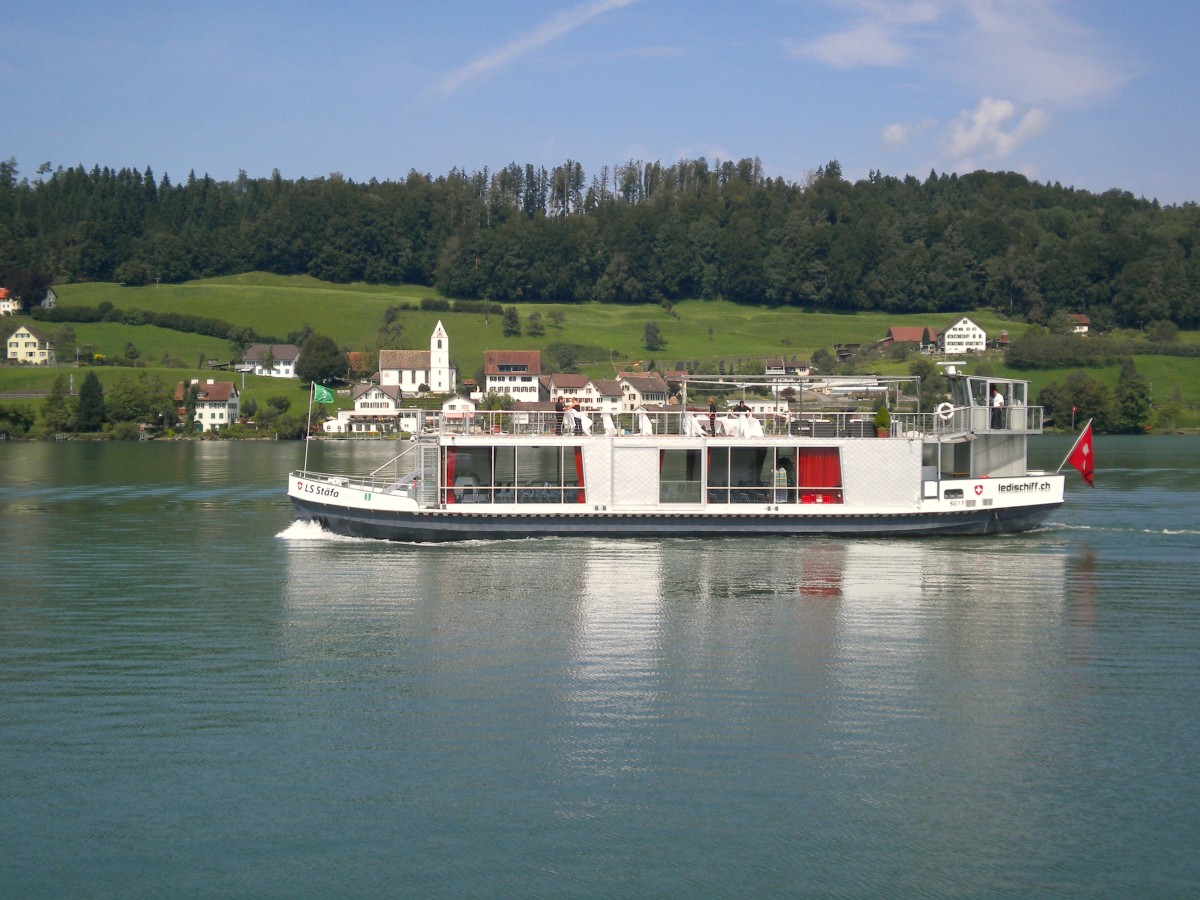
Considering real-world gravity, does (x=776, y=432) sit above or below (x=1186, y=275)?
below

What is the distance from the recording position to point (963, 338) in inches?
6368

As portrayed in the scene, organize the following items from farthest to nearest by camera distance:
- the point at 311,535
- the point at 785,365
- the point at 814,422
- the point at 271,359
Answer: the point at 271,359
the point at 785,365
the point at 814,422
the point at 311,535

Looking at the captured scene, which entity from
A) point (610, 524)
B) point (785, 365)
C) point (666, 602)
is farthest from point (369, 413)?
point (666, 602)

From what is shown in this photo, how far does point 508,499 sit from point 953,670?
19.8 metres

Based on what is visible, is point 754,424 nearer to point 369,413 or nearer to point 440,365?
point 369,413

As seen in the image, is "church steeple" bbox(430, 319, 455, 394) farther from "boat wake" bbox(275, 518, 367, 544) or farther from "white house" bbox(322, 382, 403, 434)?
"boat wake" bbox(275, 518, 367, 544)

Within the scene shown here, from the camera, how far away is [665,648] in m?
23.8

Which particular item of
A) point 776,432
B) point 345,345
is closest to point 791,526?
point 776,432

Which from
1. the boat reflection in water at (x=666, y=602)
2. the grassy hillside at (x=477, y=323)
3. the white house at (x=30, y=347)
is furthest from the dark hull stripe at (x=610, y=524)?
the white house at (x=30, y=347)

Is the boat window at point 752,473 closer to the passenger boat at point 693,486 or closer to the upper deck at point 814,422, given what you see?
the passenger boat at point 693,486

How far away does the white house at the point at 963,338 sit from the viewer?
521 ft

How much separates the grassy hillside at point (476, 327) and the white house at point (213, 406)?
15.7ft

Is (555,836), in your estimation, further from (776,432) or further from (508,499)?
(776,432)

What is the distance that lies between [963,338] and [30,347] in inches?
4716
